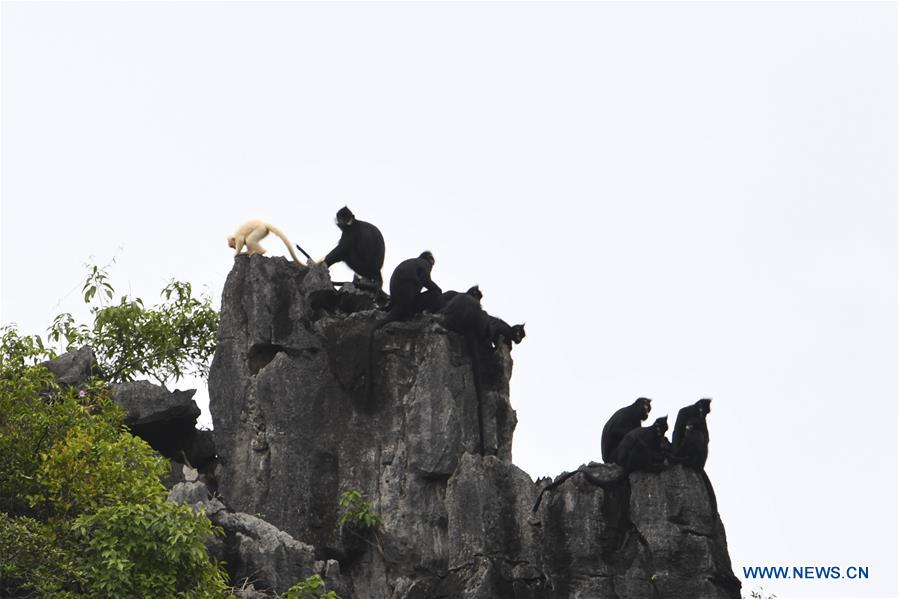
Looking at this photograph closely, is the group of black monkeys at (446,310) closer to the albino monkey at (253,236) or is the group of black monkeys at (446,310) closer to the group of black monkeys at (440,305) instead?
the group of black monkeys at (440,305)

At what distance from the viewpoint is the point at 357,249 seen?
3281cm

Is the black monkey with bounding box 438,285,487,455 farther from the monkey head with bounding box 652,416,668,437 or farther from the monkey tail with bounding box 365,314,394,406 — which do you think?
the monkey head with bounding box 652,416,668,437

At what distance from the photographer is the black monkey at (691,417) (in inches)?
1112

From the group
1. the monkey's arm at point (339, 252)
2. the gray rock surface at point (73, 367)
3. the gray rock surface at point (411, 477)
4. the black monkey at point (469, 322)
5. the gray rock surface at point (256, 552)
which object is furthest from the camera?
the monkey's arm at point (339, 252)

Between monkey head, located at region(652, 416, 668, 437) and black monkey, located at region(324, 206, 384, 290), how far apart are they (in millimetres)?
6265

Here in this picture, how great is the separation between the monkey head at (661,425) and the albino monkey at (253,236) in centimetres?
750

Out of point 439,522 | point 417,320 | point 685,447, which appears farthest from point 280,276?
point 685,447

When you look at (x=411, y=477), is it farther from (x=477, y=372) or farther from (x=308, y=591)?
(x=308, y=591)

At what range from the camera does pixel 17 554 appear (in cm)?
Answer: 2391

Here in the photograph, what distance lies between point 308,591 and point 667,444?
553cm

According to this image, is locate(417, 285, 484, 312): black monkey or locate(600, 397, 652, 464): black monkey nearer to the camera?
locate(600, 397, 652, 464): black monkey

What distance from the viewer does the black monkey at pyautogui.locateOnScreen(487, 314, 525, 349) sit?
3077 centimetres

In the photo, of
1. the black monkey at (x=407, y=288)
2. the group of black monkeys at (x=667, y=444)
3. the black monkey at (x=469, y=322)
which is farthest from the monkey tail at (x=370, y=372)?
the group of black monkeys at (x=667, y=444)

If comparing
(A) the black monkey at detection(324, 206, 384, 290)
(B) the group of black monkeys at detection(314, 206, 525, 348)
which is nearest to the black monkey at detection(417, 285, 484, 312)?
(B) the group of black monkeys at detection(314, 206, 525, 348)
